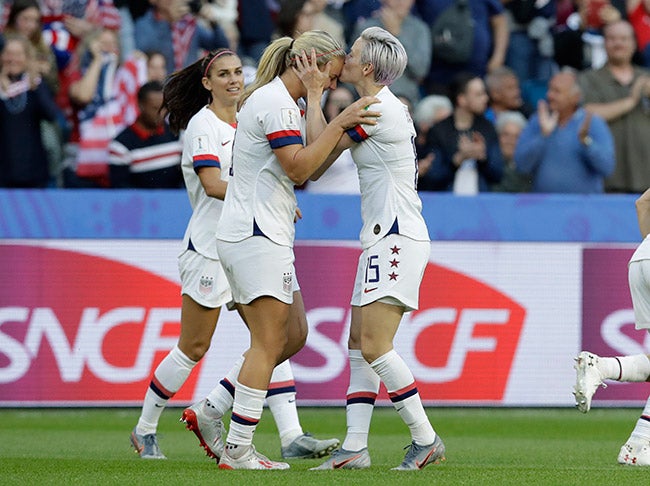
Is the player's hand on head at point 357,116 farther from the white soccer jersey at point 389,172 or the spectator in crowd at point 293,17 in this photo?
the spectator in crowd at point 293,17

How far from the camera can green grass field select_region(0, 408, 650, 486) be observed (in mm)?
7102

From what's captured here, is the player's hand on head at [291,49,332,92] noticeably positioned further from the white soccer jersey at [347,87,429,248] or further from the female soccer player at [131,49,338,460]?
the female soccer player at [131,49,338,460]

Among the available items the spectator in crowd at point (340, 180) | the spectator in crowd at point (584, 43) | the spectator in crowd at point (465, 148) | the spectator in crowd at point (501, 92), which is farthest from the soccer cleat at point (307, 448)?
the spectator in crowd at point (584, 43)

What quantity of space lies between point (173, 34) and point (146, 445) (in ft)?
22.0

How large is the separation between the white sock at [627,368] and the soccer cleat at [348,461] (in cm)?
146

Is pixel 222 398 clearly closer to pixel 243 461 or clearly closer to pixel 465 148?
pixel 243 461

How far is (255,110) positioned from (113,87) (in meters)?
6.92

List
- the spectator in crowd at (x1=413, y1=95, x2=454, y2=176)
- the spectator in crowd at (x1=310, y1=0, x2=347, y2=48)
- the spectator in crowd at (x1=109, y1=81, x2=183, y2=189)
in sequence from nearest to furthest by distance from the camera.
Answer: the spectator in crowd at (x1=109, y1=81, x2=183, y2=189) → the spectator in crowd at (x1=413, y1=95, x2=454, y2=176) → the spectator in crowd at (x1=310, y1=0, x2=347, y2=48)

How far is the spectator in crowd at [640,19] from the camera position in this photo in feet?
51.4

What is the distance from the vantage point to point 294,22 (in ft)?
45.8

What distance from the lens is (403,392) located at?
7.47 metres

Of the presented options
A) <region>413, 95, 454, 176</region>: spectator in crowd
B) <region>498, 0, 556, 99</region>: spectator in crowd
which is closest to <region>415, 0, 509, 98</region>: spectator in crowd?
<region>498, 0, 556, 99</region>: spectator in crowd

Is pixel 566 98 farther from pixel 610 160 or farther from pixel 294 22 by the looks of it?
pixel 294 22

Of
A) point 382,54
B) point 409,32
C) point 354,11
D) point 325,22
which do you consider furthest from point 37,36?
point 382,54
